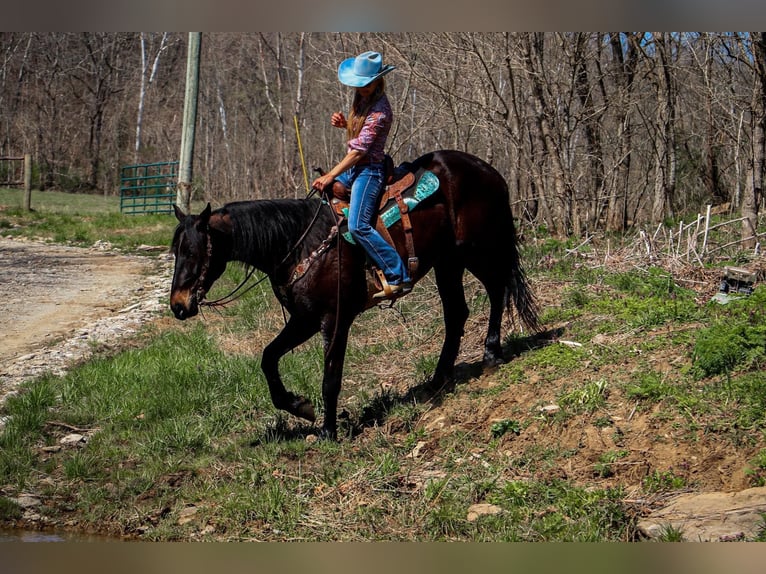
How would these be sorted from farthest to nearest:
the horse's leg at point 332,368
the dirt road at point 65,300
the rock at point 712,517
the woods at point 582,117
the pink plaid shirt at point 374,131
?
the woods at point 582,117, the dirt road at point 65,300, the horse's leg at point 332,368, the pink plaid shirt at point 374,131, the rock at point 712,517

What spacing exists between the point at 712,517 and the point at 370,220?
11.6 feet

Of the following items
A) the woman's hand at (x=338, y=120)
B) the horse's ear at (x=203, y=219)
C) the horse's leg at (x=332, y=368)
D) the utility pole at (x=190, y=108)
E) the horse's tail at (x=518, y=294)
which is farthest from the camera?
the utility pole at (x=190, y=108)

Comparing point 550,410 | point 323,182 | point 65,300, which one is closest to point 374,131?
point 323,182

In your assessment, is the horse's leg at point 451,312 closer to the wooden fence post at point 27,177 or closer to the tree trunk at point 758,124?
the tree trunk at point 758,124

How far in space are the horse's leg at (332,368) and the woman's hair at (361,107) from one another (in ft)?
5.31

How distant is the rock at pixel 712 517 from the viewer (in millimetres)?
4414

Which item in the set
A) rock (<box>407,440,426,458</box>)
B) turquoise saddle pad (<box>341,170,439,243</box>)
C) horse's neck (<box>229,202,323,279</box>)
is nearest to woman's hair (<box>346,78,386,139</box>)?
turquoise saddle pad (<box>341,170,439,243</box>)

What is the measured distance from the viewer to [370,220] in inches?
270

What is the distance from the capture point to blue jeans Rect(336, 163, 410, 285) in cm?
675

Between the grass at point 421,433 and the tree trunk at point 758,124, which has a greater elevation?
the tree trunk at point 758,124

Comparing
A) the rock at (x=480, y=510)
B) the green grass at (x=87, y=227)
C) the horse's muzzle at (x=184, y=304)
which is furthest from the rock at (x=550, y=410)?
the green grass at (x=87, y=227)

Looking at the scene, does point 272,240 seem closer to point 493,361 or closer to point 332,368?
point 332,368

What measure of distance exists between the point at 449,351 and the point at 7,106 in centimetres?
3886

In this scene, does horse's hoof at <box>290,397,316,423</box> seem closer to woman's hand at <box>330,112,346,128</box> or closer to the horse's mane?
the horse's mane
